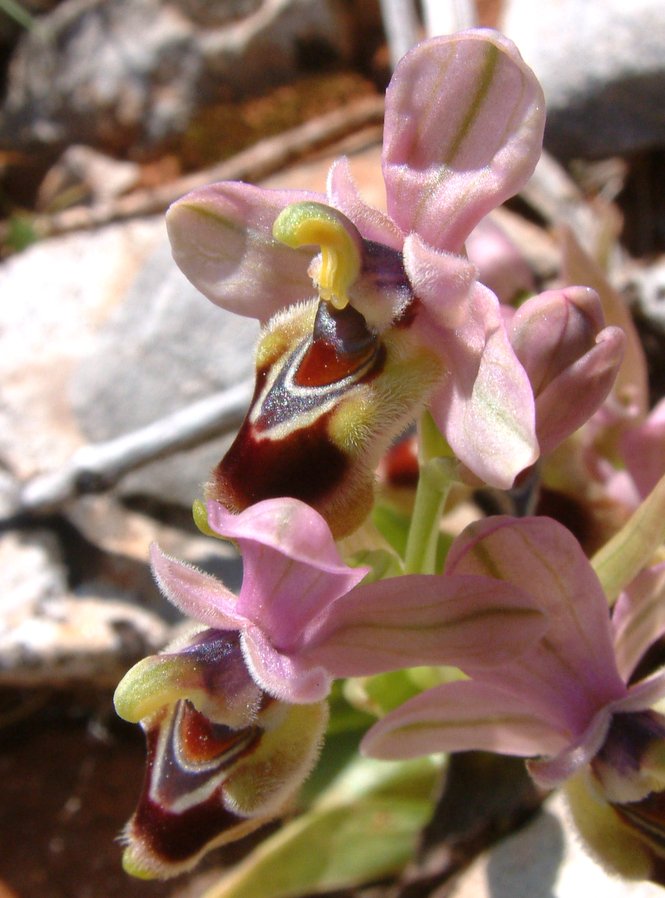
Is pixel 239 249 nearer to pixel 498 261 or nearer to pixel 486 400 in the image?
pixel 486 400

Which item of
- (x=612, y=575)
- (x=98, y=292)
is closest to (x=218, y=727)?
(x=612, y=575)

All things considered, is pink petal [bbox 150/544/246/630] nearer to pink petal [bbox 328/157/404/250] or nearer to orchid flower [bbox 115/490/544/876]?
orchid flower [bbox 115/490/544/876]

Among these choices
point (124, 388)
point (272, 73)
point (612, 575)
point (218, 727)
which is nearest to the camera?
point (218, 727)

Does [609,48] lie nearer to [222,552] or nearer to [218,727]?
[222,552]

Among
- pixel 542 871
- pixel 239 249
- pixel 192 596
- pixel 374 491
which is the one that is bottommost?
pixel 542 871

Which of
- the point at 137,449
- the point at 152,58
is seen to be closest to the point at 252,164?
the point at 152,58

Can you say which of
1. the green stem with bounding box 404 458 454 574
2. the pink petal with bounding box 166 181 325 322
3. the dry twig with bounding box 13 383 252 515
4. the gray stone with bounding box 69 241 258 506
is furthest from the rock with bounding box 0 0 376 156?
the green stem with bounding box 404 458 454 574
